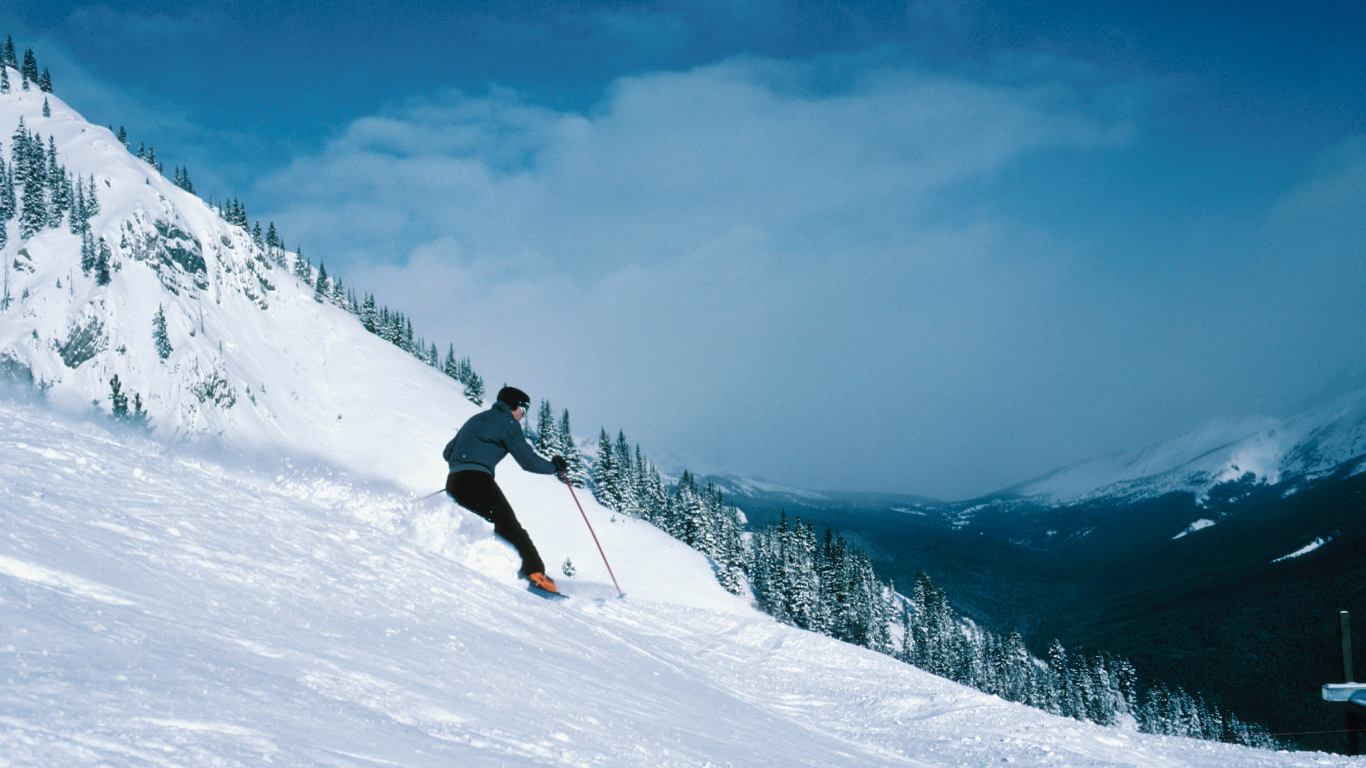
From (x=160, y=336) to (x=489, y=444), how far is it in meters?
79.1

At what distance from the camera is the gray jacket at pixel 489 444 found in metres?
10.7

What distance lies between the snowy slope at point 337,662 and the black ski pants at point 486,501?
71cm

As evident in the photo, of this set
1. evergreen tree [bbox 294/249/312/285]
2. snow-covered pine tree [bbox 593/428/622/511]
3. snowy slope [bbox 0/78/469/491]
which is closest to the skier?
snowy slope [bbox 0/78/469/491]

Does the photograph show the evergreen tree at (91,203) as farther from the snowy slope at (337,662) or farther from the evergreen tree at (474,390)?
the snowy slope at (337,662)

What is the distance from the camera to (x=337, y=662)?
15.1 ft

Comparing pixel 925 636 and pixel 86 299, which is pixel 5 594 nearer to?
pixel 86 299

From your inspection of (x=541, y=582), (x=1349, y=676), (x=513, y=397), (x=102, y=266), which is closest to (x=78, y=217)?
(x=102, y=266)

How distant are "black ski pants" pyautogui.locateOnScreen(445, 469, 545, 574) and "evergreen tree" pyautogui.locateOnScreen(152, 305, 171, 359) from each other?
253ft

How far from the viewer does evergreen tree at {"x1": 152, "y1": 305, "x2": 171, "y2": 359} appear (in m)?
70.1

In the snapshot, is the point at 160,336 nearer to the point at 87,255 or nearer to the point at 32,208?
the point at 87,255

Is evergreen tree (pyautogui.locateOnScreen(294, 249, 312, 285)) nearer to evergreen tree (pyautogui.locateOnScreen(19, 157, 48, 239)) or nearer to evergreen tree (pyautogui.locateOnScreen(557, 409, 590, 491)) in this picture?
evergreen tree (pyautogui.locateOnScreen(19, 157, 48, 239))

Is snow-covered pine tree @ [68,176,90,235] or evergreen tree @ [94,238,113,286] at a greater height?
snow-covered pine tree @ [68,176,90,235]

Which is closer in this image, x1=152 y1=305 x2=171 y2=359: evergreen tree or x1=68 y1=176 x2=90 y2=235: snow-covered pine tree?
Answer: x1=152 y1=305 x2=171 y2=359: evergreen tree

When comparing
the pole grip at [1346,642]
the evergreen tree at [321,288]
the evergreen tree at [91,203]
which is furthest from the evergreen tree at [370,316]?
the pole grip at [1346,642]
